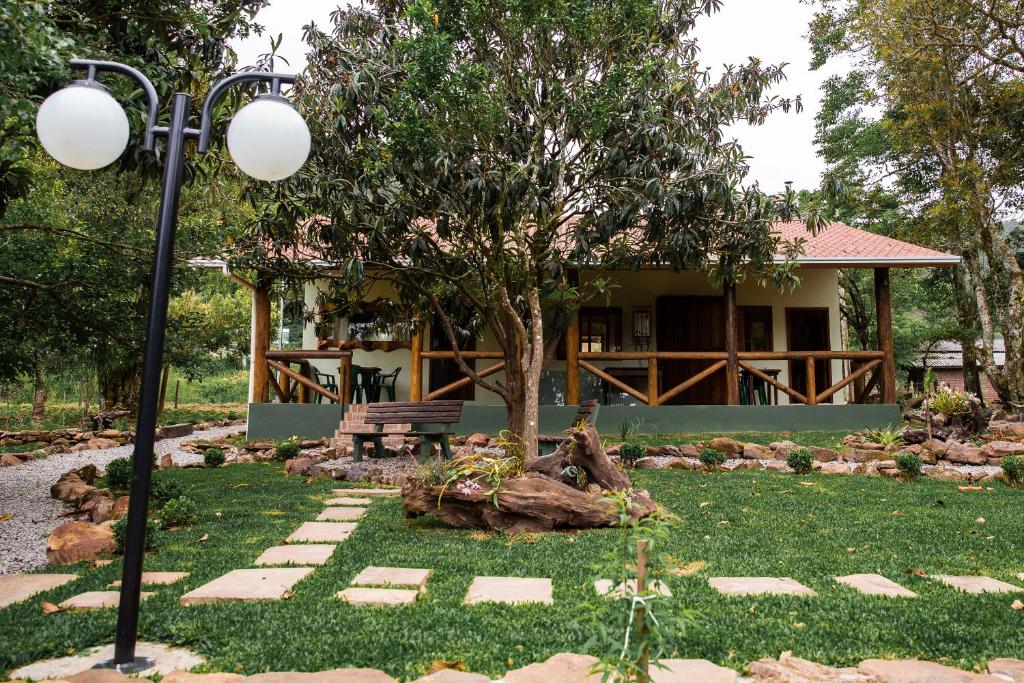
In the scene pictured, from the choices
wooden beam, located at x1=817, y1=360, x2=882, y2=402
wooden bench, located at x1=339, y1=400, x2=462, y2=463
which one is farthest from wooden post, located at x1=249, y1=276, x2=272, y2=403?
wooden beam, located at x1=817, y1=360, x2=882, y2=402

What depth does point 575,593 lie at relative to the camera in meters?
3.25

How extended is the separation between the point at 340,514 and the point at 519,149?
13.6 feet

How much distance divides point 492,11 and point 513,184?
1780 millimetres

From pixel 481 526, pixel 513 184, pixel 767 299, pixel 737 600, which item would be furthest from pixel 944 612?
pixel 767 299

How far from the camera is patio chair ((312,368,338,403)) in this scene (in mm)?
12682

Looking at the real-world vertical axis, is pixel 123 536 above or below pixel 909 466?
below

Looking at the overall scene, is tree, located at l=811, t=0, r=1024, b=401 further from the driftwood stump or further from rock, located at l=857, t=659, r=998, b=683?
rock, located at l=857, t=659, r=998, b=683

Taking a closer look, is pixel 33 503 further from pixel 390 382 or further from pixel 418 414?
pixel 390 382

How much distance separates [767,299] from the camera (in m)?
13.7

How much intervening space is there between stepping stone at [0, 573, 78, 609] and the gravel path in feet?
1.38

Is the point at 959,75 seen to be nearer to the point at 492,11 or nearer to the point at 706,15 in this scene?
the point at 706,15

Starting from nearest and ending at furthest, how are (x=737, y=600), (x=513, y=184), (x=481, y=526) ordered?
(x=737, y=600) < (x=481, y=526) < (x=513, y=184)

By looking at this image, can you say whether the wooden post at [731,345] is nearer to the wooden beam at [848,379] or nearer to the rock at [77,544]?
the wooden beam at [848,379]

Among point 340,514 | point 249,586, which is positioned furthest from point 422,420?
point 249,586
